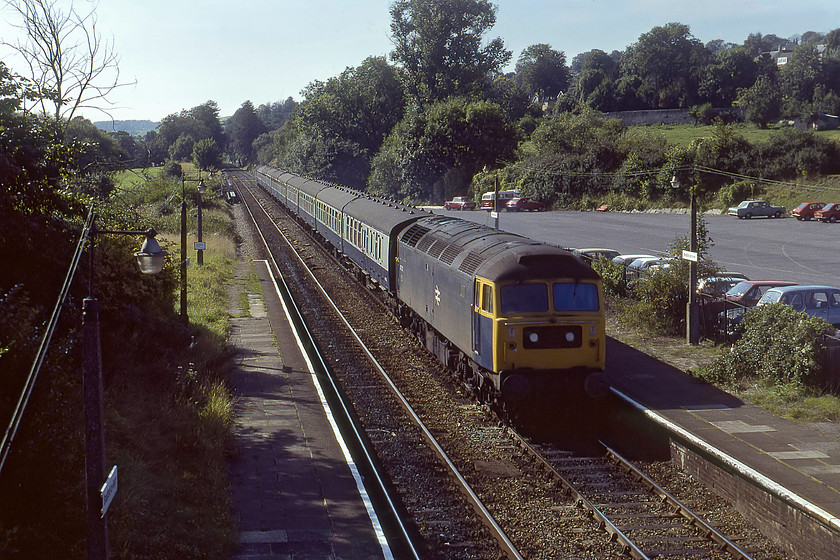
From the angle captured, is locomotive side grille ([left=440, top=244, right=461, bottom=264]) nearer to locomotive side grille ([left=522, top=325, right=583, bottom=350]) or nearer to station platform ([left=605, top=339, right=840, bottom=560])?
locomotive side grille ([left=522, top=325, right=583, bottom=350])

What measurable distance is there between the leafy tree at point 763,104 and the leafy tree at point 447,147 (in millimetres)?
26353

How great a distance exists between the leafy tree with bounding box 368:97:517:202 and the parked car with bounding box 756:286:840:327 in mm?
54250

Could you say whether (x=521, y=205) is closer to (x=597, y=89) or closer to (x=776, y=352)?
(x=597, y=89)

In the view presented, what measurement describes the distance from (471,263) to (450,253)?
180cm

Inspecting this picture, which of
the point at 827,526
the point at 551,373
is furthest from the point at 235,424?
the point at 827,526

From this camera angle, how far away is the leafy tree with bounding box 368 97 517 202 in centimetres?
7431

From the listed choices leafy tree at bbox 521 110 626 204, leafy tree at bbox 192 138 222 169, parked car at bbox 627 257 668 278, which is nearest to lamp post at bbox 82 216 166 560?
parked car at bbox 627 257 668 278

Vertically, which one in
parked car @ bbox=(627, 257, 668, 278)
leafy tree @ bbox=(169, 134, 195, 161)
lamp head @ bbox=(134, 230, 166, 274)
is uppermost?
leafy tree @ bbox=(169, 134, 195, 161)

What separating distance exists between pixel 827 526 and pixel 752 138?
6658 centimetres

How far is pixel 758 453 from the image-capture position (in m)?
13.2

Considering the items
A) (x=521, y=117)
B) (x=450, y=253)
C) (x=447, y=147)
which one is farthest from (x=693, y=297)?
(x=521, y=117)

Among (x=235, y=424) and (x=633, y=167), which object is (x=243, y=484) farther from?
(x=633, y=167)

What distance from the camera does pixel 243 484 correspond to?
1298cm

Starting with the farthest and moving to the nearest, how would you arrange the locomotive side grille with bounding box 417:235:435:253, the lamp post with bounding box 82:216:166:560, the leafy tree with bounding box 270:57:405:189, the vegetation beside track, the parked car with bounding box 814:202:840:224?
the leafy tree with bounding box 270:57:405:189 → the parked car with bounding box 814:202:840:224 → the locomotive side grille with bounding box 417:235:435:253 → the vegetation beside track → the lamp post with bounding box 82:216:166:560
